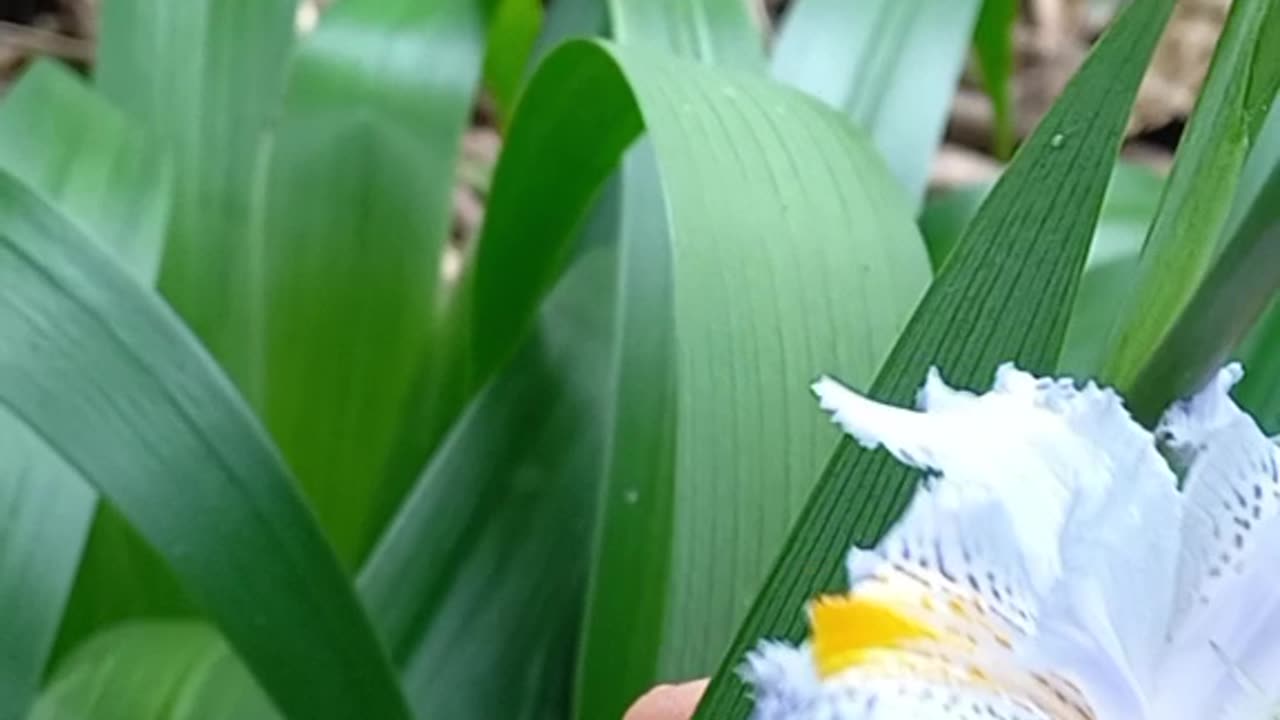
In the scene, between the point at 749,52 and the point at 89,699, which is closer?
the point at 89,699

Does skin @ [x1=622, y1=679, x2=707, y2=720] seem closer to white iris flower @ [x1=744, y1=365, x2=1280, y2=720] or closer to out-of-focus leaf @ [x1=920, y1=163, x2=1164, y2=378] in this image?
white iris flower @ [x1=744, y1=365, x2=1280, y2=720]

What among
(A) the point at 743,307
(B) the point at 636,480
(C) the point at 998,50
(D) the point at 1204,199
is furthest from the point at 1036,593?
(C) the point at 998,50

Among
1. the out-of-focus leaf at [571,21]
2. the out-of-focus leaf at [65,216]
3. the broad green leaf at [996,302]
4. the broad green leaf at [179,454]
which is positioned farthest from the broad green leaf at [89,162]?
the broad green leaf at [996,302]

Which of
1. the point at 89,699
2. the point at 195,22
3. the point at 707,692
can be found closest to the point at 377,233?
the point at 195,22

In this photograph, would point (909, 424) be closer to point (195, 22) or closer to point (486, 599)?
point (486, 599)

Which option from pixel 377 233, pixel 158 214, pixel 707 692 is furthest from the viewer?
pixel 377 233

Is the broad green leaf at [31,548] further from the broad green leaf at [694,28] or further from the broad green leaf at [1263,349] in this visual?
the broad green leaf at [1263,349]

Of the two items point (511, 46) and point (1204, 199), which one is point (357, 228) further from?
point (1204, 199)
